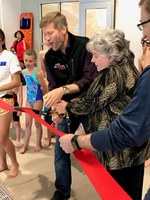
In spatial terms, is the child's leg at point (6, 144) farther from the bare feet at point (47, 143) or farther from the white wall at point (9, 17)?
the white wall at point (9, 17)

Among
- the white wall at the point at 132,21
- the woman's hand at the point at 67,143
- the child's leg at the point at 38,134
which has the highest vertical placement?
the white wall at the point at 132,21

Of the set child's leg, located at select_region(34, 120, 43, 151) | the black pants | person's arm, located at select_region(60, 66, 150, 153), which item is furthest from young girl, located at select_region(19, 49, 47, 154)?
person's arm, located at select_region(60, 66, 150, 153)

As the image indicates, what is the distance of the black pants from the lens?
170cm

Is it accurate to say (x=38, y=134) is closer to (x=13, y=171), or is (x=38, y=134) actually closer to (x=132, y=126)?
(x=13, y=171)

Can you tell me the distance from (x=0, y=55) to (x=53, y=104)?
1.03m

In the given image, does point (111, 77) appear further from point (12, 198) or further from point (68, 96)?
point (12, 198)

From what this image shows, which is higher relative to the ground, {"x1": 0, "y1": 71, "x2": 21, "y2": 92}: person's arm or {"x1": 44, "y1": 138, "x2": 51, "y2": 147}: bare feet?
{"x1": 0, "y1": 71, "x2": 21, "y2": 92}: person's arm

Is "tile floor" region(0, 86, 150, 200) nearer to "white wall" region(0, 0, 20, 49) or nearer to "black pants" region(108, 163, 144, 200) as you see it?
"black pants" region(108, 163, 144, 200)

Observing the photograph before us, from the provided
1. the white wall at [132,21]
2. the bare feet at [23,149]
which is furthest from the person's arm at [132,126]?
the white wall at [132,21]

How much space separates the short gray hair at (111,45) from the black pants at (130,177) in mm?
678

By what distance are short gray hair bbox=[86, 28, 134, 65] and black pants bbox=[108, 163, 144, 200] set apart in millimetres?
678

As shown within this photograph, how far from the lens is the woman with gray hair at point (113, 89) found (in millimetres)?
1525

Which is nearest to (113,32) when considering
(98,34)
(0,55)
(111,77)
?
(98,34)

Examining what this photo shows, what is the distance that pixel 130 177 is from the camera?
1724 mm
